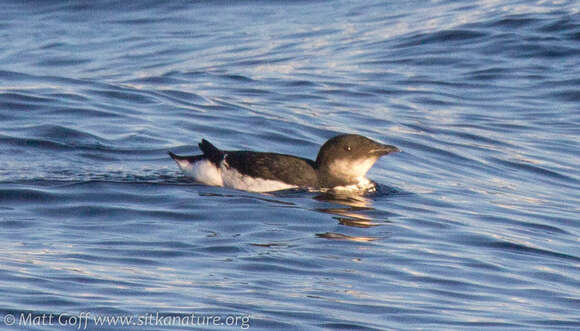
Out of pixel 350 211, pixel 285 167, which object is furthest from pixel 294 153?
pixel 350 211

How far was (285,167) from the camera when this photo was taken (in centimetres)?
1147

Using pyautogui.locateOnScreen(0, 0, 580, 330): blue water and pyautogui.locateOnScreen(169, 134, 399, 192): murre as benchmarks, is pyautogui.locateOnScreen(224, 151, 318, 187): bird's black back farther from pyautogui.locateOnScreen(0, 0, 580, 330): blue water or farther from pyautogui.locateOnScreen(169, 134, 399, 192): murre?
pyautogui.locateOnScreen(0, 0, 580, 330): blue water

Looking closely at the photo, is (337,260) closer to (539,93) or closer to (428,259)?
(428,259)

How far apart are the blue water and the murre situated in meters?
0.16

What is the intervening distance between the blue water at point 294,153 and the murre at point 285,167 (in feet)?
0.51

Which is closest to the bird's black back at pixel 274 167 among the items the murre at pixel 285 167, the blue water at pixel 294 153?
the murre at pixel 285 167

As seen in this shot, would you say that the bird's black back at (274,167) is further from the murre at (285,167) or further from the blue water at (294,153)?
the blue water at (294,153)

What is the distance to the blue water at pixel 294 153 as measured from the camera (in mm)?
7832

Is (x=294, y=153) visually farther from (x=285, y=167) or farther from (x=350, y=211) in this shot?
(x=350, y=211)

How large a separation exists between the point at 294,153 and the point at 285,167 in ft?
8.64

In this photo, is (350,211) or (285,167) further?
(285,167)

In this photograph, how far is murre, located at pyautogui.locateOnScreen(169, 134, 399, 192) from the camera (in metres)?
11.4

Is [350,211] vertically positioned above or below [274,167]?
below

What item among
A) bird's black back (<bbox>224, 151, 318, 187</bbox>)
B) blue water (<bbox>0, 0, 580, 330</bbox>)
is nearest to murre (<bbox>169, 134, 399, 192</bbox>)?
bird's black back (<bbox>224, 151, 318, 187</bbox>)
